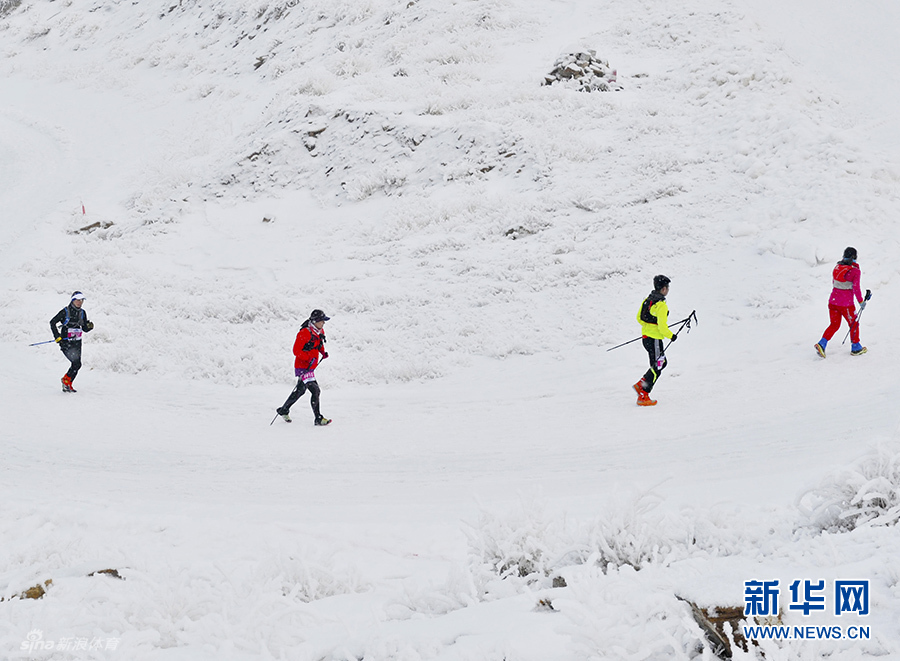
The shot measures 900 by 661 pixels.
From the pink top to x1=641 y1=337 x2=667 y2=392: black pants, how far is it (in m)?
3.22

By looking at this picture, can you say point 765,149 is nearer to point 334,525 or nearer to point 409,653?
point 334,525

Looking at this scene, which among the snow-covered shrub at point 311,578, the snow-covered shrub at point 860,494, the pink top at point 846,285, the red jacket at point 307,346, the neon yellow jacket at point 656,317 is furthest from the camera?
the pink top at point 846,285

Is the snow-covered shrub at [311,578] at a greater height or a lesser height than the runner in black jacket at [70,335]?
lesser

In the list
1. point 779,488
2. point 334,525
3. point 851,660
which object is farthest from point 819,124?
point 851,660

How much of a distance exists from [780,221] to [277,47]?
26.8 m

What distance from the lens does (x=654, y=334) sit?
10297 mm

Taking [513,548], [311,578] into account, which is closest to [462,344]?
[311,578]

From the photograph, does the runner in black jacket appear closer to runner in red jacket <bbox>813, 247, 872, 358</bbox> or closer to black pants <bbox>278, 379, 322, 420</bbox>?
black pants <bbox>278, 379, 322, 420</bbox>

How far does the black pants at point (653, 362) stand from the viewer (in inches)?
405

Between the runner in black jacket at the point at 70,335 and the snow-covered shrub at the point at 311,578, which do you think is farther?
the runner in black jacket at the point at 70,335

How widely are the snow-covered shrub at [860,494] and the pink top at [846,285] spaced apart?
7891mm

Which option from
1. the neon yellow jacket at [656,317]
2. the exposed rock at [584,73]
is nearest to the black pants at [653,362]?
the neon yellow jacket at [656,317]

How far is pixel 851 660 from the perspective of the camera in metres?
2.63

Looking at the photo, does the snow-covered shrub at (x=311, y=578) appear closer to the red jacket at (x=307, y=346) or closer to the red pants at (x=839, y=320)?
the red jacket at (x=307, y=346)
